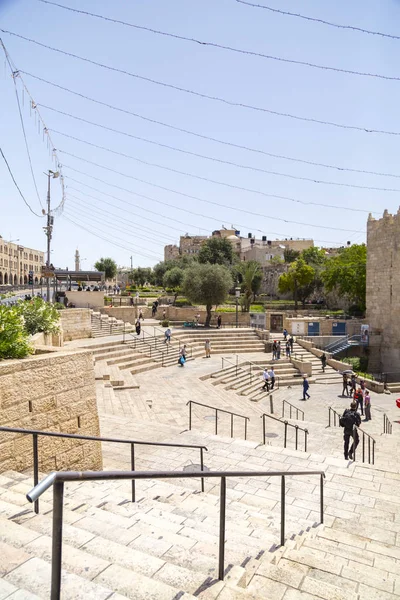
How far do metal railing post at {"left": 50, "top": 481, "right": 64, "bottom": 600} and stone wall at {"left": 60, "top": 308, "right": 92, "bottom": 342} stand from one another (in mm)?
19877

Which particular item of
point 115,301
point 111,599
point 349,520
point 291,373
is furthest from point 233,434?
point 115,301

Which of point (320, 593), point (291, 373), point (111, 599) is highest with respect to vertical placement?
point (111, 599)

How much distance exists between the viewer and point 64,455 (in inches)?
237

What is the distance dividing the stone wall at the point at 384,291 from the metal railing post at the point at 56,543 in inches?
1181

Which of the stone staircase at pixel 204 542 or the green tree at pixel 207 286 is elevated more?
the green tree at pixel 207 286

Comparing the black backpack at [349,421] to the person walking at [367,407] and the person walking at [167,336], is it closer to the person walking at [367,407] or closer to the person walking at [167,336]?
the person walking at [367,407]

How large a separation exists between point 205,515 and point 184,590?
7.85 ft

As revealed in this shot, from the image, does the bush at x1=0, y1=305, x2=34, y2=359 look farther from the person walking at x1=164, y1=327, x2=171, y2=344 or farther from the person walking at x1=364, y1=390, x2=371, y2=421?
the person walking at x1=164, y1=327, x2=171, y2=344

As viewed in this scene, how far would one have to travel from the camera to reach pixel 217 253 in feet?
202

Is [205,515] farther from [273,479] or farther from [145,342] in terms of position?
[145,342]

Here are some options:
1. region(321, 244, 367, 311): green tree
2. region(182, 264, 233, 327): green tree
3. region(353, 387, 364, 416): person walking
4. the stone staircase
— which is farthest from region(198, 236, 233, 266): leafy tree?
the stone staircase

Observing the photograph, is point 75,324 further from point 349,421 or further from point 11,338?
point 11,338

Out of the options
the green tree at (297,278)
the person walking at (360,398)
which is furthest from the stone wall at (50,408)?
the green tree at (297,278)

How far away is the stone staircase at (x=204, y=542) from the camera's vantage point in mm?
2468
